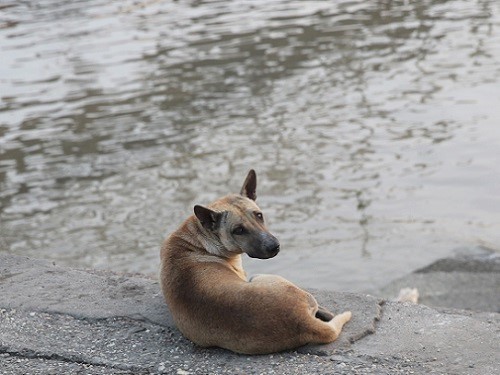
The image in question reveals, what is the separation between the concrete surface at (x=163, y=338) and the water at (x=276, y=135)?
4004 mm

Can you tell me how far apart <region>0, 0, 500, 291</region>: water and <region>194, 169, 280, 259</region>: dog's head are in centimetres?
451

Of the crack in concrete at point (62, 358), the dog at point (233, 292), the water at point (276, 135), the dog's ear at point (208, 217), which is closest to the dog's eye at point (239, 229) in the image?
the dog at point (233, 292)

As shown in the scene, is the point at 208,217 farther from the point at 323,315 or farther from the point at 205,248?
the point at 323,315

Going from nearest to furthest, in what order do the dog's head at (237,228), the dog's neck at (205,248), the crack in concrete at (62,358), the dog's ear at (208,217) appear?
the crack in concrete at (62,358), the dog's head at (237,228), the dog's ear at (208,217), the dog's neck at (205,248)

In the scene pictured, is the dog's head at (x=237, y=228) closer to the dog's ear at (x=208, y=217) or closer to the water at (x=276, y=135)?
the dog's ear at (x=208, y=217)

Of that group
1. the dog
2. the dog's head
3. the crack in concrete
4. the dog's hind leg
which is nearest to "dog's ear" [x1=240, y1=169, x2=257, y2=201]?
the dog

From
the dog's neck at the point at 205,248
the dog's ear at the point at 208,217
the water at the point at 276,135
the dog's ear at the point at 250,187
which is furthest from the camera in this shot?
the water at the point at 276,135

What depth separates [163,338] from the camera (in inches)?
222

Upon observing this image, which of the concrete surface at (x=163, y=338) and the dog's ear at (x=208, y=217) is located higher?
the dog's ear at (x=208, y=217)

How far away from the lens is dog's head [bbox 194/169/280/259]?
5.50 meters

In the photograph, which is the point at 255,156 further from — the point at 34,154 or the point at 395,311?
the point at 395,311

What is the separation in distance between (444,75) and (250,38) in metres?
5.69

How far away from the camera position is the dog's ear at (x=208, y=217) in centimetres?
561

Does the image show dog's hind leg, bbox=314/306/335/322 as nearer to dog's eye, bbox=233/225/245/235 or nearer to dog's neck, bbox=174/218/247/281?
dog's neck, bbox=174/218/247/281
